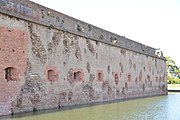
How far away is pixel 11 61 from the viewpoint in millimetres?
9977

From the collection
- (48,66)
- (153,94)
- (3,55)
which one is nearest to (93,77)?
(48,66)

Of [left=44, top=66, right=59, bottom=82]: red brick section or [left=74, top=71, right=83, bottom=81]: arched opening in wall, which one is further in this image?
[left=74, top=71, right=83, bottom=81]: arched opening in wall

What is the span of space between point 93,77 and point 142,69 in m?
8.57

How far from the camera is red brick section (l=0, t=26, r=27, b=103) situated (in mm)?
9609

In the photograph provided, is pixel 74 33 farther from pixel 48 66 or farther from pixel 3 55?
pixel 3 55

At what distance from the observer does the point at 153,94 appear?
81.6 feet

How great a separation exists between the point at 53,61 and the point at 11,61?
2.42 metres

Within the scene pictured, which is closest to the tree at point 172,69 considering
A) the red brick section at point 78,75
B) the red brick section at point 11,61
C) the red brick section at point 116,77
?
the red brick section at point 116,77

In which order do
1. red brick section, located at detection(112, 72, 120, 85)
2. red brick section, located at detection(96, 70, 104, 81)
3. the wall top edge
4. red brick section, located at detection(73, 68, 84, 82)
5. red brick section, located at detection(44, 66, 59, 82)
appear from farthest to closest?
1. red brick section, located at detection(112, 72, 120, 85)
2. red brick section, located at detection(96, 70, 104, 81)
3. red brick section, located at detection(73, 68, 84, 82)
4. red brick section, located at detection(44, 66, 59, 82)
5. the wall top edge

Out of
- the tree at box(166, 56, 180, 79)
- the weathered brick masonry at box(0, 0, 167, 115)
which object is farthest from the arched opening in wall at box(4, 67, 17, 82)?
the tree at box(166, 56, 180, 79)

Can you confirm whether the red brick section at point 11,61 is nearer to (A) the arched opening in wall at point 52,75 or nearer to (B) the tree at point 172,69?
(A) the arched opening in wall at point 52,75

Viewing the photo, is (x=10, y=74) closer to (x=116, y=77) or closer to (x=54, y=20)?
(x=54, y=20)

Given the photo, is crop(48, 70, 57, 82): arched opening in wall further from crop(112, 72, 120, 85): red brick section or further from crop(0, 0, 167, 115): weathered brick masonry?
crop(112, 72, 120, 85): red brick section

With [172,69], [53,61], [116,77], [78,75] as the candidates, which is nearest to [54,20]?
[53,61]
